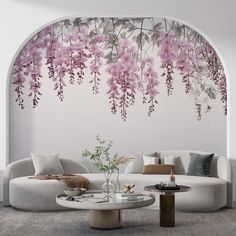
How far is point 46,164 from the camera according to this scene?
948 cm

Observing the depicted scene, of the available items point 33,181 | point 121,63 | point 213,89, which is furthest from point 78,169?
point 213,89

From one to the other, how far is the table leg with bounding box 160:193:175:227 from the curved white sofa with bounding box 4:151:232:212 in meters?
1.24

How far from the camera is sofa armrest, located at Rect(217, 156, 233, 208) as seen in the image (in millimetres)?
9164

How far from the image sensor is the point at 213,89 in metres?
10.2

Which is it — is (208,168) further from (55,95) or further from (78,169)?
(55,95)

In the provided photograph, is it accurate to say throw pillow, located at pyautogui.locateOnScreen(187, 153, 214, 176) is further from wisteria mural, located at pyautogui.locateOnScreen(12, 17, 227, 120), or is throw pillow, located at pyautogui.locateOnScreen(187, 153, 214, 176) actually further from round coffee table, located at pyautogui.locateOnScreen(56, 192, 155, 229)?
round coffee table, located at pyautogui.locateOnScreen(56, 192, 155, 229)

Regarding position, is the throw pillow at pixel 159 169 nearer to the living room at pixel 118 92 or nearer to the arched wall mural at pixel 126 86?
the living room at pixel 118 92

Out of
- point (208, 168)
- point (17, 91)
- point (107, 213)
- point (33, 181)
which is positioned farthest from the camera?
point (17, 91)

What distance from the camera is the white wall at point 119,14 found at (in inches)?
381

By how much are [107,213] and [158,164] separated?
236cm

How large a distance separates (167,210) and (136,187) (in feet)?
4.99

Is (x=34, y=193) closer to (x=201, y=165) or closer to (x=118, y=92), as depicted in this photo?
(x=118, y=92)

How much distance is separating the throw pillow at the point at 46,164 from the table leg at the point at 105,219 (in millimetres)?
2136

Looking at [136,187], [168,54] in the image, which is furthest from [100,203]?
[168,54]
